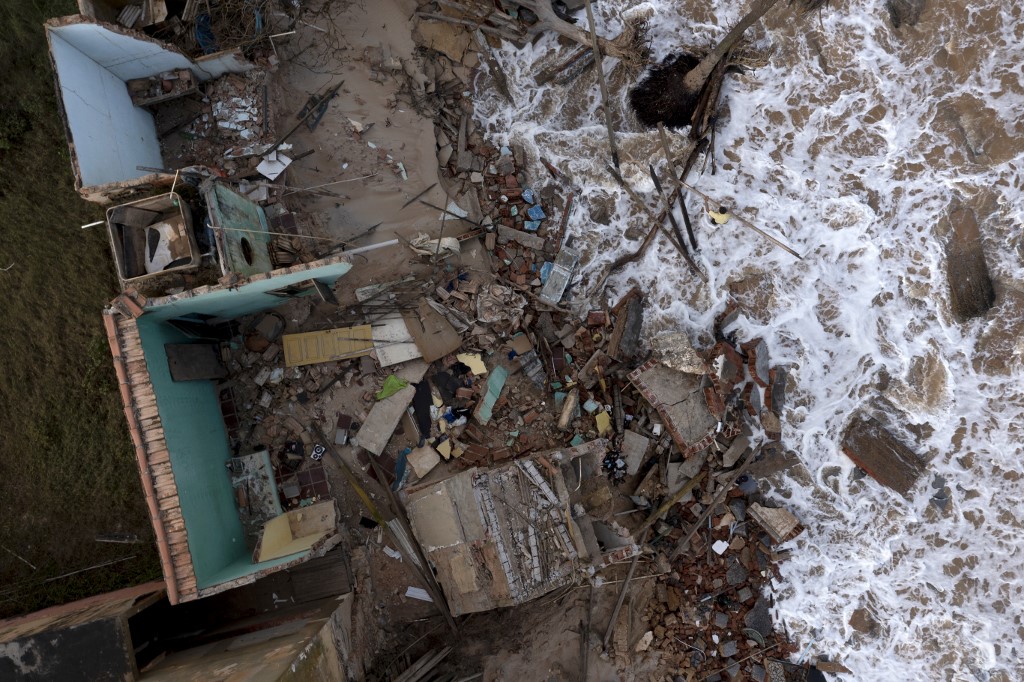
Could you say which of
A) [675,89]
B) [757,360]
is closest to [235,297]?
[675,89]

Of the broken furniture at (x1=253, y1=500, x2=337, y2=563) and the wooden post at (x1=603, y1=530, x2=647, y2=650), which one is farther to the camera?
the wooden post at (x1=603, y1=530, x2=647, y2=650)

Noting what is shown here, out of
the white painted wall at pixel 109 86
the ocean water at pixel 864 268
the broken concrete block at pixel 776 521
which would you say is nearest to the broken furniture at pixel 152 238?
the white painted wall at pixel 109 86

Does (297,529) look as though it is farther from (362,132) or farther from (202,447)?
(362,132)

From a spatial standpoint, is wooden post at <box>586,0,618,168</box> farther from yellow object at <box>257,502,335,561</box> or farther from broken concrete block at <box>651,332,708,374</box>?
yellow object at <box>257,502,335,561</box>

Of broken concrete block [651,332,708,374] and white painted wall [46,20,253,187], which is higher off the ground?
white painted wall [46,20,253,187]

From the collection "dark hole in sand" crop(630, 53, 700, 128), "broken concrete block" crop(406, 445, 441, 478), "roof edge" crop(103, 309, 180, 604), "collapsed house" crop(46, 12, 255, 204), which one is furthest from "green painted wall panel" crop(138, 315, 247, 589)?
"dark hole in sand" crop(630, 53, 700, 128)
